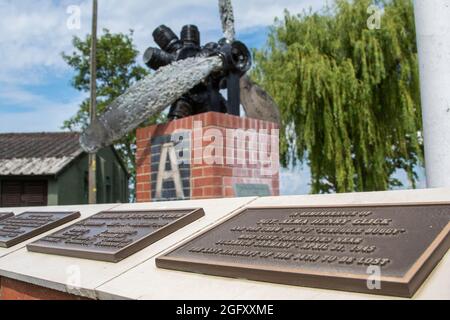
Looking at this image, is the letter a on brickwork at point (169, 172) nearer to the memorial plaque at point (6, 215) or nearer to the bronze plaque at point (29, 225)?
the bronze plaque at point (29, 225)

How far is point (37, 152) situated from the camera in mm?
14625

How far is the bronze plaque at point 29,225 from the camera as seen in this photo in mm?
3391

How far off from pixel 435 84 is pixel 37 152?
45.3 ft

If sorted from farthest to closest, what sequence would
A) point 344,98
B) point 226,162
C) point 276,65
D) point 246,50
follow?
point 276,65
point 344,98
point 246,50
point 226,162

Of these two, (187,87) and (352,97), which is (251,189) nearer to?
(187,87)

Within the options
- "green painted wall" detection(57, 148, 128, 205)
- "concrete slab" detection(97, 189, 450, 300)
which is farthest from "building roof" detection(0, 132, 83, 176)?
"concrete slab" detection(97, 189, 450, 300)

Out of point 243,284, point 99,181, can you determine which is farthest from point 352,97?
point 99,181

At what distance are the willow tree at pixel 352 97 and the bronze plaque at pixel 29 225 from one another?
653 cm

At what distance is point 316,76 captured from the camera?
9.41 meters

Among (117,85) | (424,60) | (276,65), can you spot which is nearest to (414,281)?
(424,60)

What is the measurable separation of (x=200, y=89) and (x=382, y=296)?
3751 mm

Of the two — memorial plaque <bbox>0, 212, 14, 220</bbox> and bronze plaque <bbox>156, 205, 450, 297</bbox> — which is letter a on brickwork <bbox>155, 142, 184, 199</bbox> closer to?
memorial plaque <bbox>0, 212, 14, 220</bbox>

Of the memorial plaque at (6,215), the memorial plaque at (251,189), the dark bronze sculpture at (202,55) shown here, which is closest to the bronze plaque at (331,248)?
the memorial plaque at (251,189)
